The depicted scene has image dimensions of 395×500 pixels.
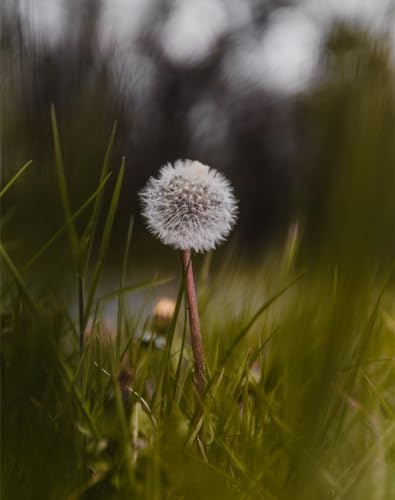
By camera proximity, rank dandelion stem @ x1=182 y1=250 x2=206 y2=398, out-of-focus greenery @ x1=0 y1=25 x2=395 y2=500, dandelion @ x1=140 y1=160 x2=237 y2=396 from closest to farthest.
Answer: out-of-focus greenery @ x1=0 y1=25 x2=395 y2=500 < dandelion stem @ x1=182 y1=250 x2=206 y2=398 < dandelion @ x1=140 y1=160 x2=237 y2=396

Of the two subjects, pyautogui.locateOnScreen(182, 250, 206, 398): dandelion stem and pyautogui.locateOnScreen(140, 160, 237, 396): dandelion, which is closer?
pyautogui.locateOnScreen(182, 250, 206, 398): dandelion stem

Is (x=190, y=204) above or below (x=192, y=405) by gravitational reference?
above

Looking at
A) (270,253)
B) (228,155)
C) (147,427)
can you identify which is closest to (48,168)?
(147,427)

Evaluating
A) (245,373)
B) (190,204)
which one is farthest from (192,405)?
(190,204)

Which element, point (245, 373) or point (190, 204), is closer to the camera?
point (245, 373)

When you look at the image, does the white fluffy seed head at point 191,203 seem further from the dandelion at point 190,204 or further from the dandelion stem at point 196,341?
the dandelion stem at point 196,341

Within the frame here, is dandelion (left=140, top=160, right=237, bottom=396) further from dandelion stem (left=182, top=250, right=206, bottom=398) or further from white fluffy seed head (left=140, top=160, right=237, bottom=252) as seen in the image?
dandelion stem (left=182, top=250, right=206, bottom=398)

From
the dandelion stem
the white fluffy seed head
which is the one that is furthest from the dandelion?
the dandelion stem

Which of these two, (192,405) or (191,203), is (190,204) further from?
(192,405)
